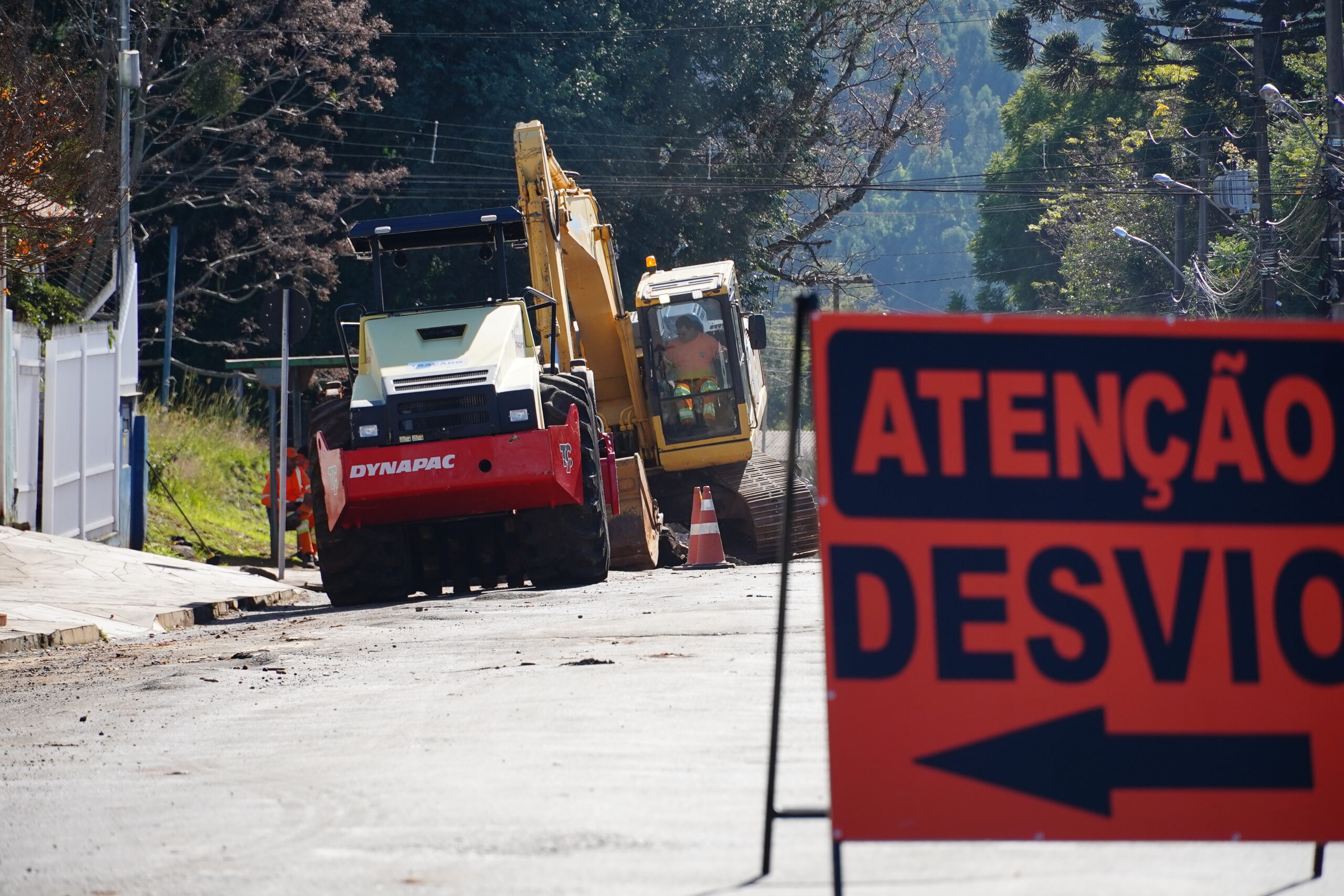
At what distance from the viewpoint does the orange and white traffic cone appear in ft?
56.5

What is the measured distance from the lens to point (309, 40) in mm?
31734

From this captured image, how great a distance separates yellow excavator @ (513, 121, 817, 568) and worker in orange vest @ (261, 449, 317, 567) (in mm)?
4261

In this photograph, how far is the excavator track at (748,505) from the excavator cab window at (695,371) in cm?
57

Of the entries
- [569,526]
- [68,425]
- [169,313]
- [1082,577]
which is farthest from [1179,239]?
[1082,577]

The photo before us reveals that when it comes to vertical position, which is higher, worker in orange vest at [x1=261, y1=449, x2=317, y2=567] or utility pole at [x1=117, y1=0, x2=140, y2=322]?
utility pole at [x1=117, y1=0, x2=140, y2=322]

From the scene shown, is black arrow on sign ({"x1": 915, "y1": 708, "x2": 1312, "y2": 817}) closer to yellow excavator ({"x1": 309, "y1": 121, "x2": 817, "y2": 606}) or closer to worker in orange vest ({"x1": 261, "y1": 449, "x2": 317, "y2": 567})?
yellow excavator ({"x1": 309, "y1": 121, "x2": 817, "y2": 606})

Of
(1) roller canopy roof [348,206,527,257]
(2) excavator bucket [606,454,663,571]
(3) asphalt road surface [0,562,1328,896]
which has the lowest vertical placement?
(3) asphalt road surface [0,562,1328,896]

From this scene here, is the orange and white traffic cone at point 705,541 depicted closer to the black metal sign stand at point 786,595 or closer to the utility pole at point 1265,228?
the black metal sign stand at point 786,595

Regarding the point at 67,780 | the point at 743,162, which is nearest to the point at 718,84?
the point at 743,162

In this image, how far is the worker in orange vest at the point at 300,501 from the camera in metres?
21.2

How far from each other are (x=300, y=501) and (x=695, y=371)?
5898mm

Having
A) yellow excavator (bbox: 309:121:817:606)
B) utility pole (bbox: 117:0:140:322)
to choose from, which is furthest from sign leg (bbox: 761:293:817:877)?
utility pole (bbox: 117:0:140:322)

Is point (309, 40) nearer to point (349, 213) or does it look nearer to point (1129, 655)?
point (349, 213)

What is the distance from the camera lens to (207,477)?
1082 inches
